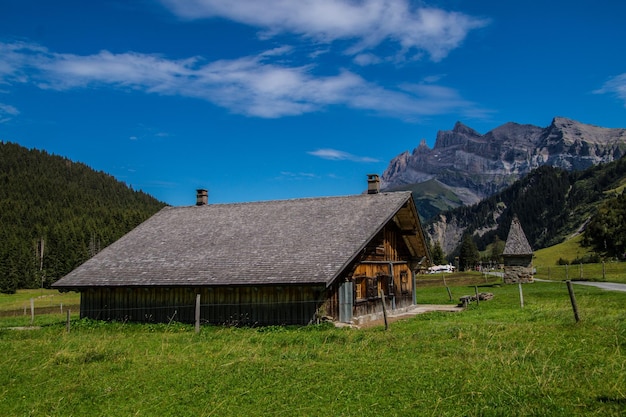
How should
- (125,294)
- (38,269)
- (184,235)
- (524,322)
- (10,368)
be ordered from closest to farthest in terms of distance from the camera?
(10,368) → (524,322) → (125,294) → (184,235) → (38,269)

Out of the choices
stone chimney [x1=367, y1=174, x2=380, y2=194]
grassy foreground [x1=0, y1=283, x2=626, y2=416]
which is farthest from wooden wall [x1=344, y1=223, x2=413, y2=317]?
grassy foreground [x1=0, y1=283, x2=626, y2=416]

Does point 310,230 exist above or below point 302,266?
above

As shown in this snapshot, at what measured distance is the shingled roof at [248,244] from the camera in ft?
76.2

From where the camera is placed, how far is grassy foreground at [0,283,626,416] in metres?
9.18

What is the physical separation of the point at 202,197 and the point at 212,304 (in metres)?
11.4

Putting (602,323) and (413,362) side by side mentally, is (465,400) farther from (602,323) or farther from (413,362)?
(602,323)

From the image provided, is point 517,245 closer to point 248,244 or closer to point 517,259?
point 517,259

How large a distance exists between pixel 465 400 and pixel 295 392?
3143 mm

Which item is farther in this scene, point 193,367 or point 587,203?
point 587,203

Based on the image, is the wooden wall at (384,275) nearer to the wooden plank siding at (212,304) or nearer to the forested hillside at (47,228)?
the wooden plank siding at (212,304)

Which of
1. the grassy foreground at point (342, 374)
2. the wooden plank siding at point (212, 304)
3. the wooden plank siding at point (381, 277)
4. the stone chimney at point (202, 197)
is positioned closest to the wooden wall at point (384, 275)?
the wooden plank siding at point (381, 277)

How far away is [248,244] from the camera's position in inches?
1040

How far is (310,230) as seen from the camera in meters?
26.5

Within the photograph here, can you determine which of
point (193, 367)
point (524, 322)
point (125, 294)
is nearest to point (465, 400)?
point (193, 367)
